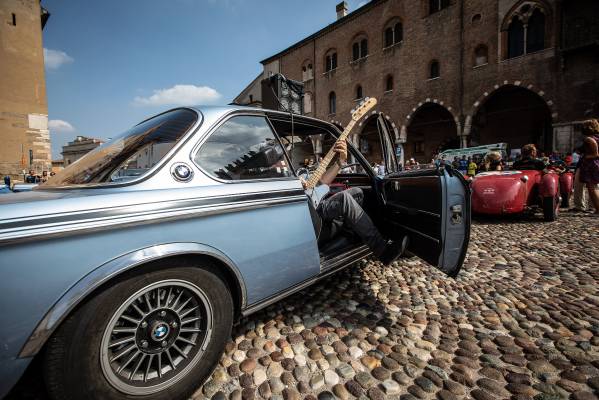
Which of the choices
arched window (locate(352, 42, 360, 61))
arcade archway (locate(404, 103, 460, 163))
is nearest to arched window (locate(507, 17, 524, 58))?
arcade archway (locate(404, 103, 460, 163))

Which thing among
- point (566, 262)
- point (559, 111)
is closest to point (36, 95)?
point (566, 262)

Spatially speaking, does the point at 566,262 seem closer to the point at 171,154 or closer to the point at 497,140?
the point at 171,154

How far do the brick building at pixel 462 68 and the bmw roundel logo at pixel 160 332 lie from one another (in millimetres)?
18945

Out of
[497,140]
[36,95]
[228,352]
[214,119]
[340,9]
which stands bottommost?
[228,352]

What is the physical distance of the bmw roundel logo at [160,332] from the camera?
1343mm

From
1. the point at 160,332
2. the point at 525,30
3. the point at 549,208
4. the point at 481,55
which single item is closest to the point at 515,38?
the point at 525,30

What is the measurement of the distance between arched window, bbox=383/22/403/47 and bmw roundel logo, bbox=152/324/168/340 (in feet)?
81.8

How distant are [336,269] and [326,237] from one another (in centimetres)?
51

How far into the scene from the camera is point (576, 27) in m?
14.5

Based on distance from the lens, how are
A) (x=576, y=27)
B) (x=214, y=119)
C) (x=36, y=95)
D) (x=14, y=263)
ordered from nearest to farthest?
(x=14, y=263), (x=214, y=119), (x=576, y=27), (x=36, y=95)

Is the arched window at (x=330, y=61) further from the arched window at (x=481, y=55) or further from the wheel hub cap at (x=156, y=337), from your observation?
the wheel hub cap at (x=156, y=337)

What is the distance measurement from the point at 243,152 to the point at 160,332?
1.12 meters

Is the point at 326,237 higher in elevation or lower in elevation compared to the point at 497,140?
lower

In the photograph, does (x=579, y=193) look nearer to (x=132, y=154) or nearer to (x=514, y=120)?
(x=132, y=154)
